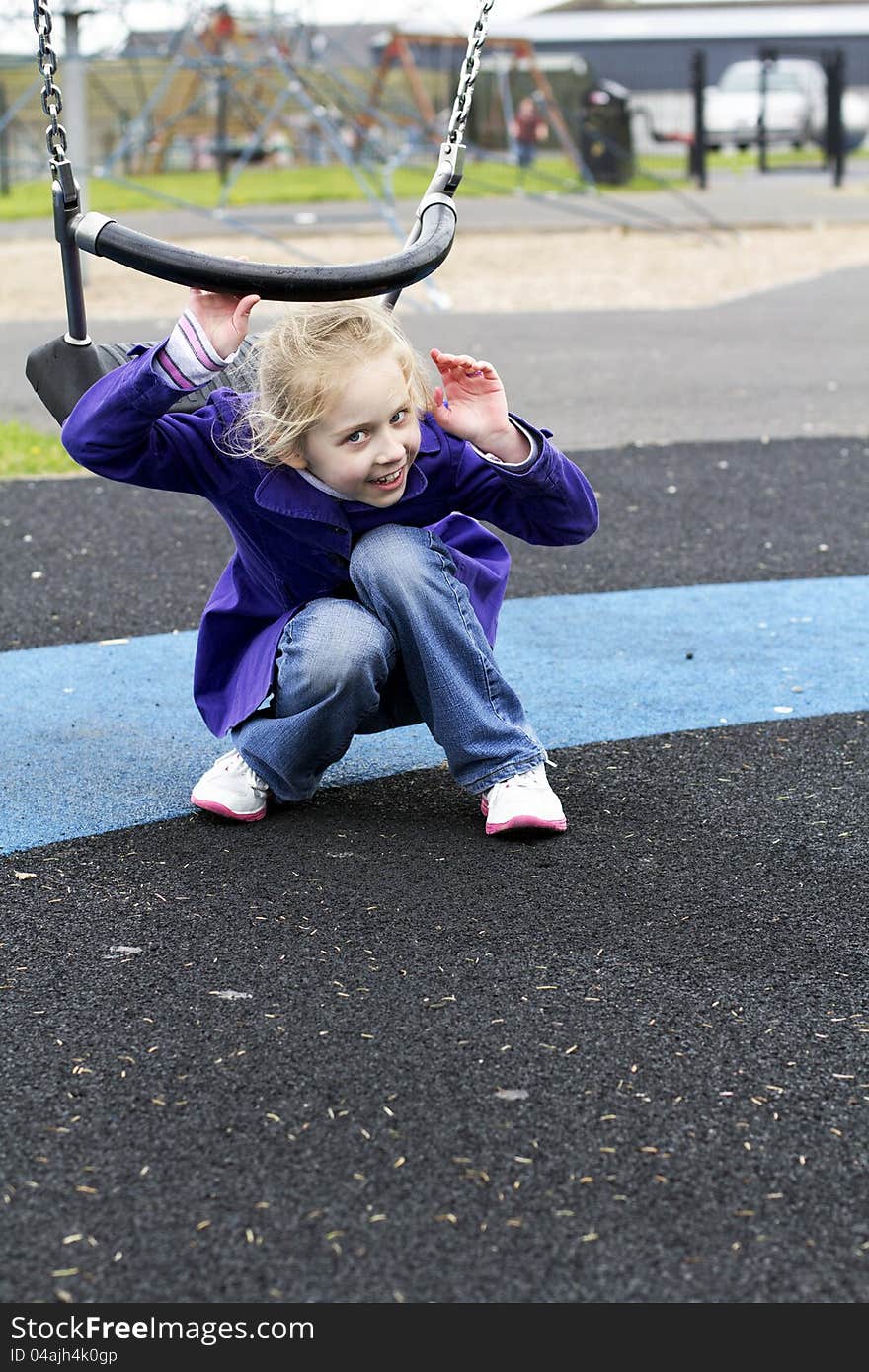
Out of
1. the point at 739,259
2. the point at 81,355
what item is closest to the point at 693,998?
the point at 81,355

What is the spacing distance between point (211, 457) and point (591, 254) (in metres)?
11.3

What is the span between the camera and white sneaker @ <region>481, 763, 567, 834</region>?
2639 mm

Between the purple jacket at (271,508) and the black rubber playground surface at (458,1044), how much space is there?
307mm

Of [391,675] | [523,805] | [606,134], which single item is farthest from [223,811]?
[606,134]

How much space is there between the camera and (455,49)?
27.0m

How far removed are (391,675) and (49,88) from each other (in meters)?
1.07

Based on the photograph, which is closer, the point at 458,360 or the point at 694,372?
the point at 458,360

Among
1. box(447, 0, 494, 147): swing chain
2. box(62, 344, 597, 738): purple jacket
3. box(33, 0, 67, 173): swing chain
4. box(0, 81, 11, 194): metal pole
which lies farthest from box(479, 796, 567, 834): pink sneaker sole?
box(0, 81, 11, 194): metal pole

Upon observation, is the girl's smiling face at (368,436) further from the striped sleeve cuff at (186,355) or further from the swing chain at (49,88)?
the swing chain at (49,88)

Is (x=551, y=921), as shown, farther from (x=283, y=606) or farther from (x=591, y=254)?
(x=591, y=254)

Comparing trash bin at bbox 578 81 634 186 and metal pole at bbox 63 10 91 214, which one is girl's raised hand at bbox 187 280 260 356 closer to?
metal pole at bbox 63 10 91 214

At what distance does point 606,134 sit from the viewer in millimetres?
19703

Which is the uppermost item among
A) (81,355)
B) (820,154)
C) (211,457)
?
(81,355)

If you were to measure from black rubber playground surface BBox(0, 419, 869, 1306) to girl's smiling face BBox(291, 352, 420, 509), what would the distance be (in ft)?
1.90
